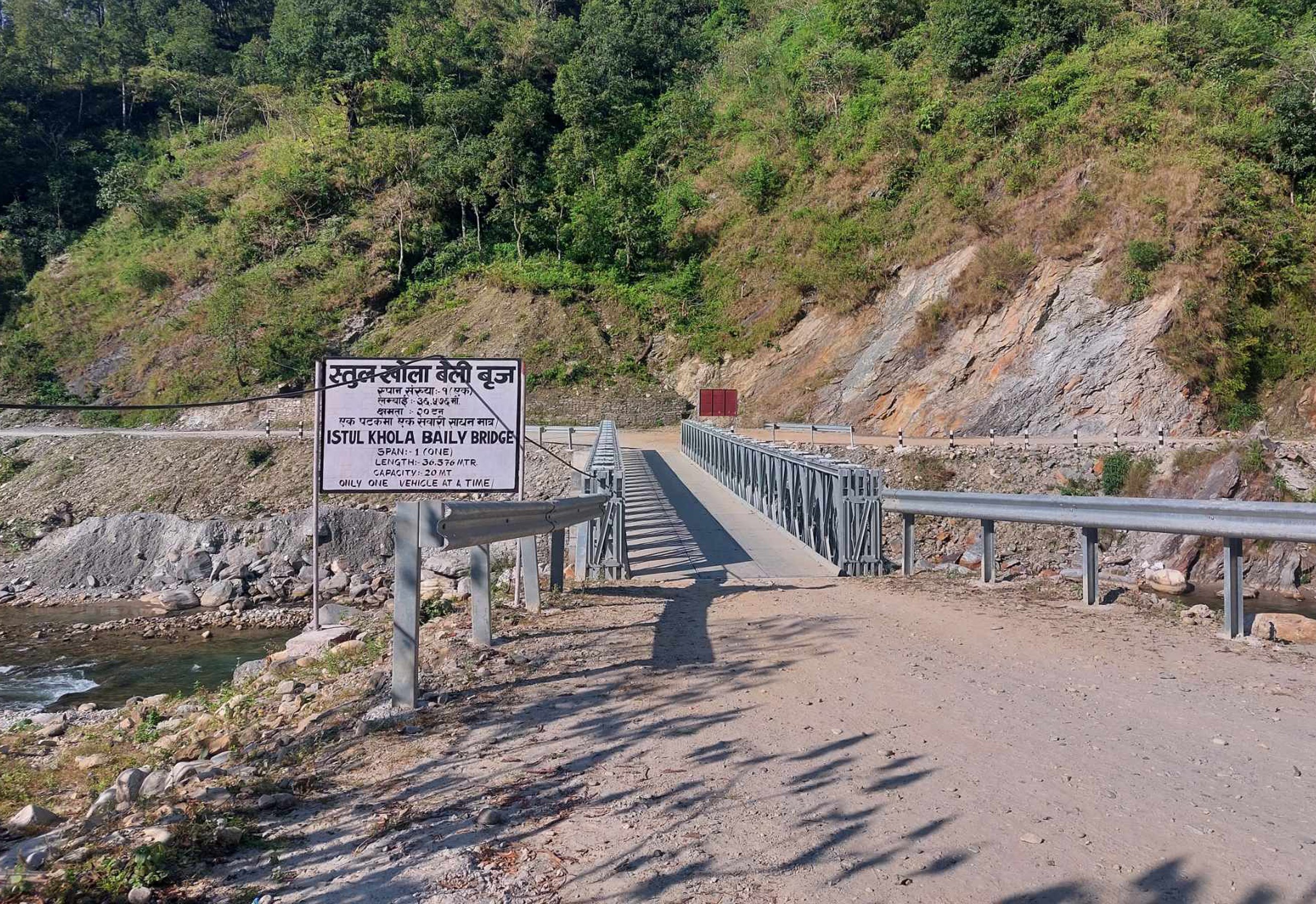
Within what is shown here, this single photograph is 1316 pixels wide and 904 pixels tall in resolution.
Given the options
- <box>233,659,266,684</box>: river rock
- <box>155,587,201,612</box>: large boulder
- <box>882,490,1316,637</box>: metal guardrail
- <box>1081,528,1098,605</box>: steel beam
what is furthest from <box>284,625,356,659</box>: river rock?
<box>155,587,201,612</box>: large boulder

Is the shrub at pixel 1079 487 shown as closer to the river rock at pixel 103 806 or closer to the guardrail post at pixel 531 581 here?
the guardrail post at pixel 531 581

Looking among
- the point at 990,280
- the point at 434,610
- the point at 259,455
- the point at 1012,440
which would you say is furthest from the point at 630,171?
the point at 434,610

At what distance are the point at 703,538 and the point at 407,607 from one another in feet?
26.1

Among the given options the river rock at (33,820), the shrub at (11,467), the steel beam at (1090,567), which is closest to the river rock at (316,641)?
the river rock at (33,820)

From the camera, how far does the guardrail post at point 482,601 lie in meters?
6.45

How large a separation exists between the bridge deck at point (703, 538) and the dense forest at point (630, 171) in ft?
58.8

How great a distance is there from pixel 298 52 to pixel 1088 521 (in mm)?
68550

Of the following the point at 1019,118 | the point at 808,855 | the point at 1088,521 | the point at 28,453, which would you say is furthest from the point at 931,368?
the point at 28,453

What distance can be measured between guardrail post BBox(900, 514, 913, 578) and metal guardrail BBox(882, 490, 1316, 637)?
0.03ft

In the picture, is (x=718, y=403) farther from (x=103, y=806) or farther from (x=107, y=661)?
(x=103, y=806)

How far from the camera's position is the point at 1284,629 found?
6.98 m

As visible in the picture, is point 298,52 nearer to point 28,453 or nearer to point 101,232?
point 101,232

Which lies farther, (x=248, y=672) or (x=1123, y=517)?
(x=248, y=672)

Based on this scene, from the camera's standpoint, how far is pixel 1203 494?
2005 cm
